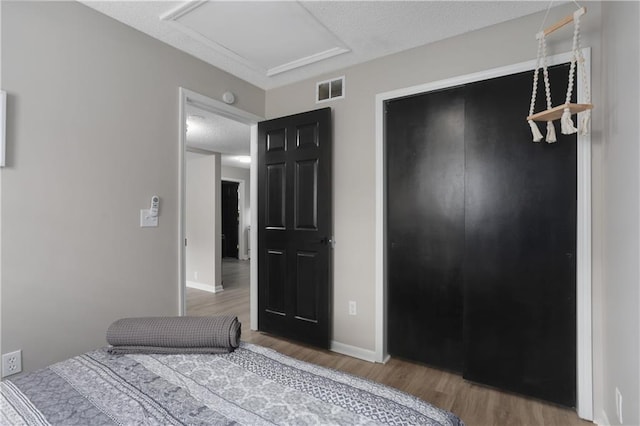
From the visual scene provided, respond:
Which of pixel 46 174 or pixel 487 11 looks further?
pixel 487 11

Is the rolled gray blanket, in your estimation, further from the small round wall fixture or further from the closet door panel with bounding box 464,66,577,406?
the small round wall fixture

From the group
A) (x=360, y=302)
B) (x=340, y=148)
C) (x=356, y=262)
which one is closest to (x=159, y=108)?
(x=340, y=148)

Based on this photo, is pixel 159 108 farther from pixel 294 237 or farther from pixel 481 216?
pixel 481 216

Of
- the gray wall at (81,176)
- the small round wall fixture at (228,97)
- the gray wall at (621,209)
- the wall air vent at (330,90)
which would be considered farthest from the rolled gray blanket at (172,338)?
the wall air vent at (330,90)

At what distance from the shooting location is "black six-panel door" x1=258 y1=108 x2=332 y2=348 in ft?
8.99

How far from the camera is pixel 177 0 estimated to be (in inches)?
72.8

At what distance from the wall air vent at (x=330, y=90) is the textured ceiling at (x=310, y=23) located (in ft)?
0.65

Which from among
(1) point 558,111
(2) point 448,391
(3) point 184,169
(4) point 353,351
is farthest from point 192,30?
(2) point 448,391

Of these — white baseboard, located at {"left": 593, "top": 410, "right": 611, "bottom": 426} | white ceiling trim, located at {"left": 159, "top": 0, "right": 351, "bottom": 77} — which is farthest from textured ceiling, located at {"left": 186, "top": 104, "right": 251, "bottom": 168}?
white baseboard, located at {"left": 593, "top": 410, "right": 611, "bottom": 426}

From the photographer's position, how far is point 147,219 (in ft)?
7.20

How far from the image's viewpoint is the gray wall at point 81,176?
5.36 feet

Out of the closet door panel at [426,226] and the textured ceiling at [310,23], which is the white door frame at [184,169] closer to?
the textured ceiling at [310,23]

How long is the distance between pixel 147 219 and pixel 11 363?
102cm

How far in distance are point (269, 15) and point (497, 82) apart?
1.58 m
